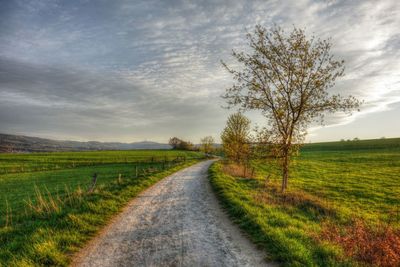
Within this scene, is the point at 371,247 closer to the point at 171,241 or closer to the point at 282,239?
the point at 282,239

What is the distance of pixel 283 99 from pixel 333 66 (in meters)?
3.92

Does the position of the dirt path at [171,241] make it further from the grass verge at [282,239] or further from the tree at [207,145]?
the tree at [207,145]

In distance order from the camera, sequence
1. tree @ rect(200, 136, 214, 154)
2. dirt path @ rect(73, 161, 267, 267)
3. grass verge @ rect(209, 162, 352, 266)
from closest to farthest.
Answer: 1. grass verge @ rect(209, 162, 352, 266)
2. dirt path @ rect(73, 161, 267, 267)
3. tree @ rect(200, 136, 214, 154)

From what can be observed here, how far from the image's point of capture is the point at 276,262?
681 cm

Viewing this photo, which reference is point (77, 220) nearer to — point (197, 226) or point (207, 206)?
point (197, 226)

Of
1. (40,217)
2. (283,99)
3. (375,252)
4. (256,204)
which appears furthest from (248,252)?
(283,99)

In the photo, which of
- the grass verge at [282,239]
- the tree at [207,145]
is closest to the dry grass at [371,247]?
the grass verge at [282,239]

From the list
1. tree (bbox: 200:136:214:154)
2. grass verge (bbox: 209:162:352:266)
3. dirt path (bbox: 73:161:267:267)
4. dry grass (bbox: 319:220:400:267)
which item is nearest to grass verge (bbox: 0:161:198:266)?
dirt path (bbox: 73:161:267:267)

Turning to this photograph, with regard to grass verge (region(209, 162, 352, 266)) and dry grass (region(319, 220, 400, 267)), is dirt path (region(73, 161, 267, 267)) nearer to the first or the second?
grass verge (region(209, 162, 352, 266))

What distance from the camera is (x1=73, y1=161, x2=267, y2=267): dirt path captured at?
6934 millimetres

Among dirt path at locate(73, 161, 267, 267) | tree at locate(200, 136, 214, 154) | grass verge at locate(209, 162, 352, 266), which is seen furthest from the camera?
tree at locate(200, 136, 214, 154)

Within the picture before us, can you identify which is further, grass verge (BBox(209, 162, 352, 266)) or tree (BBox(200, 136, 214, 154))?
tree (BBox(200, 136, 214, 154))

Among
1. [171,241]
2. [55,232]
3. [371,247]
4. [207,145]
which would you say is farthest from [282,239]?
[207,145]

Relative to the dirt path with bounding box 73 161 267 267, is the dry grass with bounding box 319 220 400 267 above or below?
above
